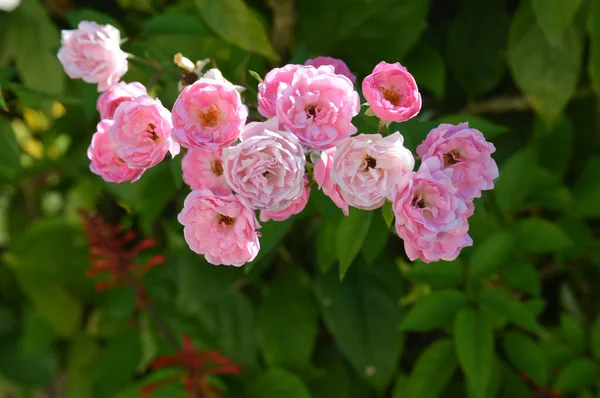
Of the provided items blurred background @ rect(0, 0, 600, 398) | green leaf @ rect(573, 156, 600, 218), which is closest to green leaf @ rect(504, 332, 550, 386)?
blurred background @ rect(0, 0, 600, 398)

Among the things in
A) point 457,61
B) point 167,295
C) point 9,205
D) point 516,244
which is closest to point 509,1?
point 457,61

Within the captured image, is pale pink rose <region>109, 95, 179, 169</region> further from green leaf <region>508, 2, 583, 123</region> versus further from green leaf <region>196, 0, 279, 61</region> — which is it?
green leaf <region>508, 2, 583, 123</region>

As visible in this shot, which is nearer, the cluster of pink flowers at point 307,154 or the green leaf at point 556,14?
the cluster of pink flowers at point 307,154

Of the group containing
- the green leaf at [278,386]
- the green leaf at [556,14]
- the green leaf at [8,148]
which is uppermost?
the green leaf at [556,14]

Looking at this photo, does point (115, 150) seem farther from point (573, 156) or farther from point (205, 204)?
point (573, 156)

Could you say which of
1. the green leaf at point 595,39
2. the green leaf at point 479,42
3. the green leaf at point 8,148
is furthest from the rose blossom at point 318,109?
the green leaf at point 479,42

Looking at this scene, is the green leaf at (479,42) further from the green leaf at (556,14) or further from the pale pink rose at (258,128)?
the pale pink rose at (258,128)

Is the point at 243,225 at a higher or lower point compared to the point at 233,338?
higher

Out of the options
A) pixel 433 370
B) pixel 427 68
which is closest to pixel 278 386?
pixel 433 370
